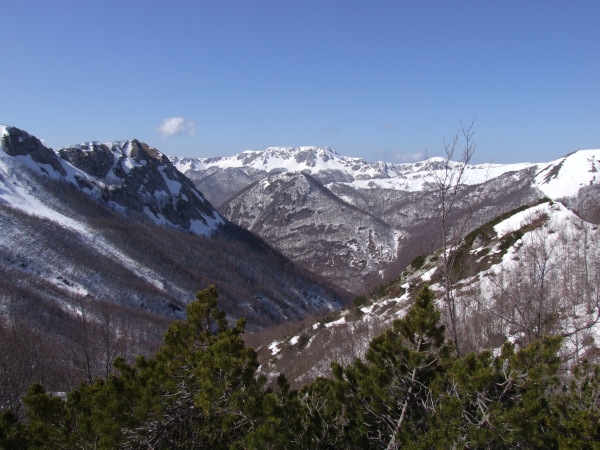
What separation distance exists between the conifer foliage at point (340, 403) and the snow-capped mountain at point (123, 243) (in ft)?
230

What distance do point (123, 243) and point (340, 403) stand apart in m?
115

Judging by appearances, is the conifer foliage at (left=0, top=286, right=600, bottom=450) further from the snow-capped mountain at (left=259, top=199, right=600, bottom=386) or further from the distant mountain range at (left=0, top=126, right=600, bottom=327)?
the distant mountain range at (left=0, top=126, right=600, bottom=327)

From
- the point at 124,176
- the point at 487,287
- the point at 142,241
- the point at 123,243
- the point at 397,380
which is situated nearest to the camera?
the point at 397,380

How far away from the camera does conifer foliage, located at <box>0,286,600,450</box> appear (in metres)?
5.83

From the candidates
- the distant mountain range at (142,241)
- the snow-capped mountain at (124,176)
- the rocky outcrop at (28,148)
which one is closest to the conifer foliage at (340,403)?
the distant mountain range at (142,241)

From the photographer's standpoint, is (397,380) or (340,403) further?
(340,403)

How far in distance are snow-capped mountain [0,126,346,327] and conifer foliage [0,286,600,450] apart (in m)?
70.1

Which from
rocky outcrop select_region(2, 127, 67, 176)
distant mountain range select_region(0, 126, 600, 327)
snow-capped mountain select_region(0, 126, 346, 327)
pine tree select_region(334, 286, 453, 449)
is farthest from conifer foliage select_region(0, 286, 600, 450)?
rocky outcrop select_region(2, 127, 67, 176)

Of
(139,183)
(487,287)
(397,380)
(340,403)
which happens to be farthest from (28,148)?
(397,380)

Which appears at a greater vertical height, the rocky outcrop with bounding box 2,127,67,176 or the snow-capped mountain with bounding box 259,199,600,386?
the rocky outcrop with bounding box 2,127,67,176

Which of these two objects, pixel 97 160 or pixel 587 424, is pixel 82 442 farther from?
pixel 97 160

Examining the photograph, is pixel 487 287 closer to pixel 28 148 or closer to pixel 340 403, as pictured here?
pixel 340 403

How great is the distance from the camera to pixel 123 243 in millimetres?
109500

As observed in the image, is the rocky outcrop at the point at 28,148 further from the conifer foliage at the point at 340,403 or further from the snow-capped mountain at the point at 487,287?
the conifer foliage at the point at 340,403
